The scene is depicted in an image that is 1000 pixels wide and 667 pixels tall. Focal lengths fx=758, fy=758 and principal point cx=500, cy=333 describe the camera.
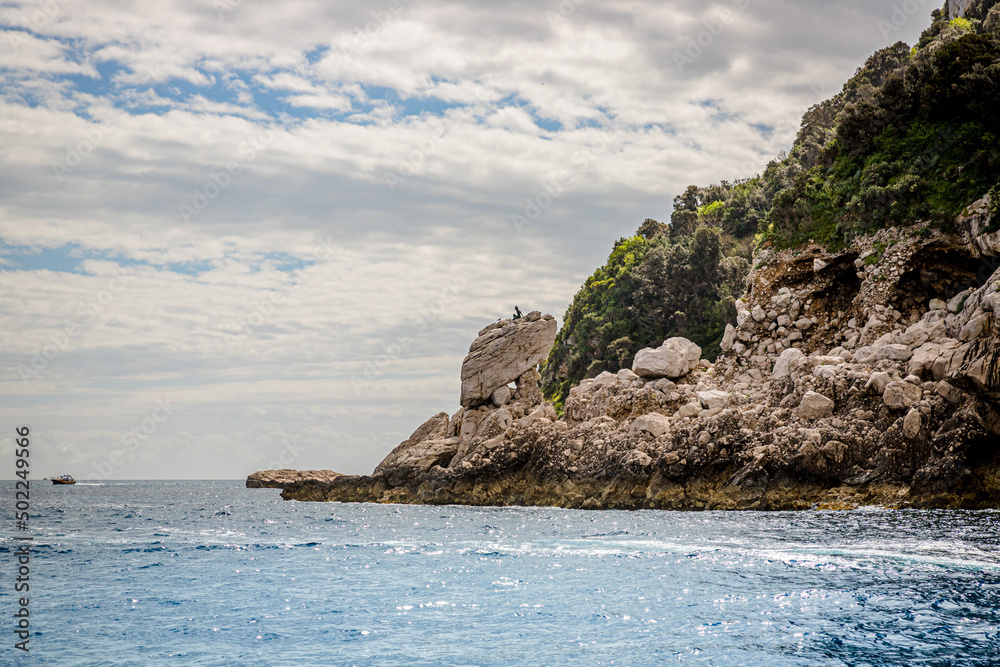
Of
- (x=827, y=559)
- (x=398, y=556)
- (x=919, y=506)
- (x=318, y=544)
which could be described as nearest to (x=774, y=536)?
(x=827, y=559)

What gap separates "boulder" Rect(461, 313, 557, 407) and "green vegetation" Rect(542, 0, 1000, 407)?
1206 cm

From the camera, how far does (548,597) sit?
47.2ft

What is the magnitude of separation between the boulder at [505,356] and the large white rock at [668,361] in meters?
7.73

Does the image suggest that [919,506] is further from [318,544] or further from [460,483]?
[460,483]

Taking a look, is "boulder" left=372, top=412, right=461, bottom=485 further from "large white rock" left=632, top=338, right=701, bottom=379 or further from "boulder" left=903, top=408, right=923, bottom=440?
"boulder" left=903, top=408, right=923, bottom=440

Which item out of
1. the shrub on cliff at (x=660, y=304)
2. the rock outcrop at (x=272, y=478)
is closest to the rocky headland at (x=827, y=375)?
the shrub on cliff at (x=660, y=304)

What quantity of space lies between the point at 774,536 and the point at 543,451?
65.5 feet

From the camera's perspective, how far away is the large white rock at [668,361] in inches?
1593

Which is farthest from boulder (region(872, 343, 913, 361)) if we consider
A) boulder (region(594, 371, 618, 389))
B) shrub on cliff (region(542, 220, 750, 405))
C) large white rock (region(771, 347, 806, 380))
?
shrub on cliff (region(542, 220, 750, 405))

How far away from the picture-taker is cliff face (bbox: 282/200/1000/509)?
2609 centimetres

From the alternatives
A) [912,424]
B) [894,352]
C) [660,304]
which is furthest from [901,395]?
[660,304]

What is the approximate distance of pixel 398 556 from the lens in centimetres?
2100

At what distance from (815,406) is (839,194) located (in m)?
14.4

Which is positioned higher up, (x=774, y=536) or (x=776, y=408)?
(x=776, y=408)
